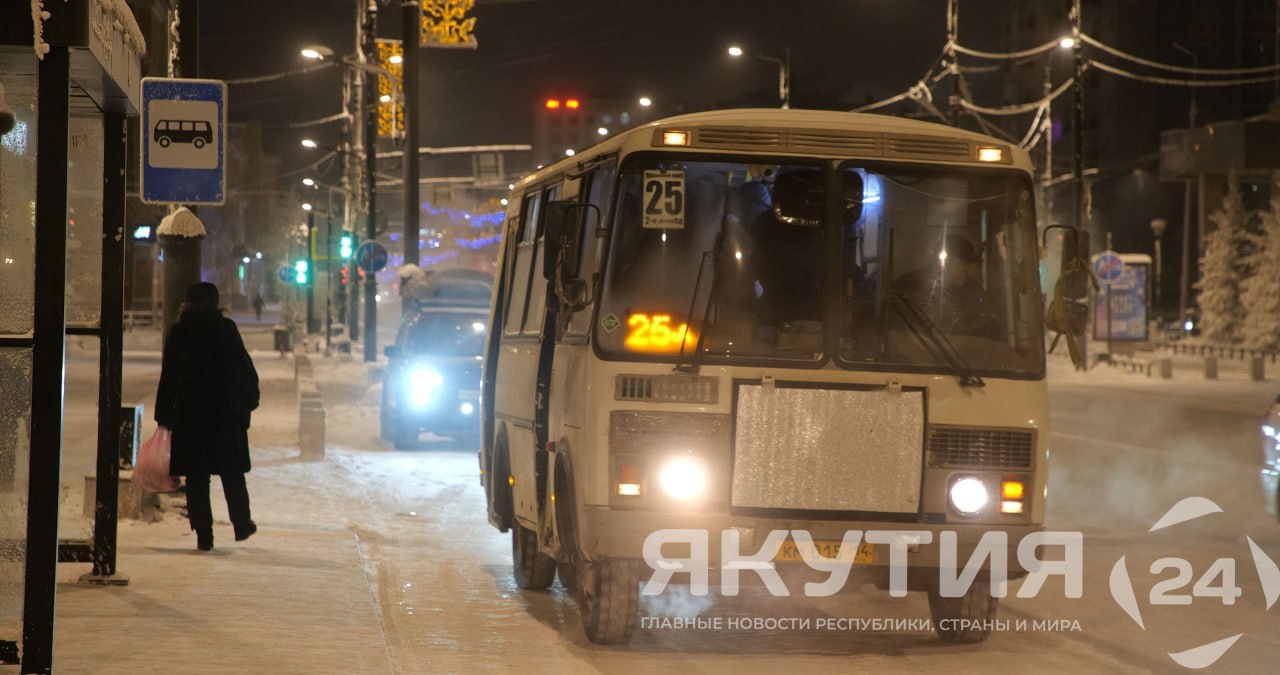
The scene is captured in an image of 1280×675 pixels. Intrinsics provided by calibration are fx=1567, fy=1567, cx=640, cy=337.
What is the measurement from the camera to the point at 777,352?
27.0 ft

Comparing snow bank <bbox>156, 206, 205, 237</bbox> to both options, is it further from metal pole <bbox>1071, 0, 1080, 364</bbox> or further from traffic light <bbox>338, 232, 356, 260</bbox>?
metal pole <bbox>1071, 0, 1080, 364</bbox>

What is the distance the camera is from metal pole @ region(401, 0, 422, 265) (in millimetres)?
29484

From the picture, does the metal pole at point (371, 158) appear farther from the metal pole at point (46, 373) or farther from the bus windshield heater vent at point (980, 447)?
the metal pole at point (46, 373)

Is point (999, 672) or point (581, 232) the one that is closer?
point (999, 672)

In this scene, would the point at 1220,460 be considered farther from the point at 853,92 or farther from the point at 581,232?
the point at 853,92

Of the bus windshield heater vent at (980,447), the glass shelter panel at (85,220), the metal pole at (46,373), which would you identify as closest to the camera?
the metal pole at (46,373)

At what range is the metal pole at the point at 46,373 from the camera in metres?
6.11

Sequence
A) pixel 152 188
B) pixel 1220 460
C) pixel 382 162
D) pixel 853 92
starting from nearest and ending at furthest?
pixel 152 188 < pixel 1220 460 < pixel 382 162 < pixel 853 92

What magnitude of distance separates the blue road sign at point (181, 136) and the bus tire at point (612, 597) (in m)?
3.93

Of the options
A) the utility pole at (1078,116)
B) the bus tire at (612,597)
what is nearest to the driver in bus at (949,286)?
the bus tire at (612,597)

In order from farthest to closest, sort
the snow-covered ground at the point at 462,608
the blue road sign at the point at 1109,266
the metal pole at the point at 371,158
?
1. the blue road sign at the point at 1109,266
2. the metal pole at the point at 371,158
3. the snow-covered ground at the point at 462,608

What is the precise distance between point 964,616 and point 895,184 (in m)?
2.41

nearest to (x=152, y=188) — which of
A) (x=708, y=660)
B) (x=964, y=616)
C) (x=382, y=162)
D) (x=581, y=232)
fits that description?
(x=581, y=232)

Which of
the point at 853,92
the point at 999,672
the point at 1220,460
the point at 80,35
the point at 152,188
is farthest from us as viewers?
the point at 853,92
